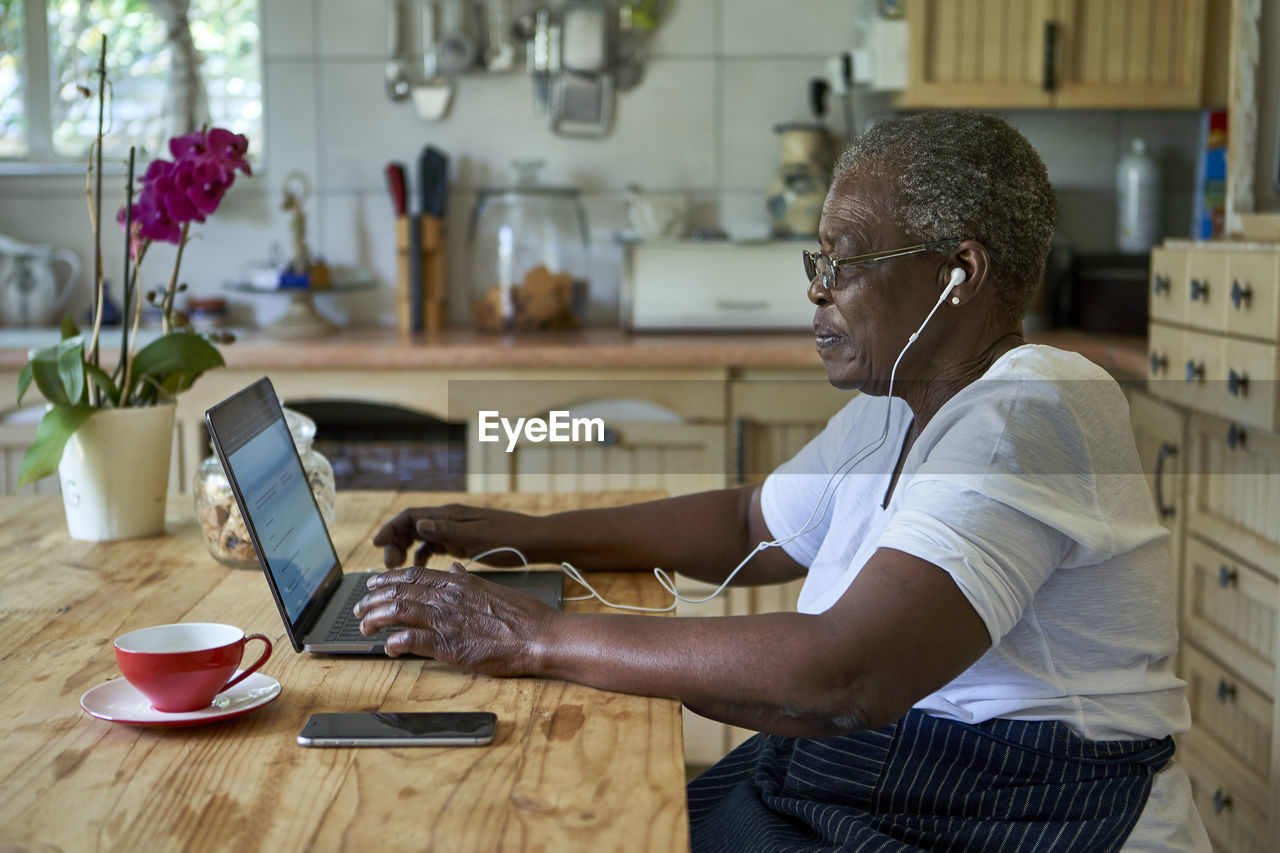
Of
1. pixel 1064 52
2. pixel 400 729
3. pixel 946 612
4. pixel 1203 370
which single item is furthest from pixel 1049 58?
pixel 400 729

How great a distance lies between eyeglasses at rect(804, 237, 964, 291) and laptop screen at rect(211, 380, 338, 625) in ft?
1.91

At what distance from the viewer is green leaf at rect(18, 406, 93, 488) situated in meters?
1.50

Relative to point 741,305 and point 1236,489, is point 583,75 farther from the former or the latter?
point 1236,489

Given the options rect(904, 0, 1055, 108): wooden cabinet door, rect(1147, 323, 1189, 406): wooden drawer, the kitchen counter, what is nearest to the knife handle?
the kitchen counter

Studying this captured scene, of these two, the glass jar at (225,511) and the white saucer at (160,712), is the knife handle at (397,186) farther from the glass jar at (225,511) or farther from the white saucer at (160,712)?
the white saucer at (160,712)

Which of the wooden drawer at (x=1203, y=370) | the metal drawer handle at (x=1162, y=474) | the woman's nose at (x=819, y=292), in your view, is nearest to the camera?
the woman's nose at (x=819, y=292)

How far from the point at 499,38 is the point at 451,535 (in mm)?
1983

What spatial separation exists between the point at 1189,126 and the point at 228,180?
2.58 meters

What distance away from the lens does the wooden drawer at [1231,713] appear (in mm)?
2018

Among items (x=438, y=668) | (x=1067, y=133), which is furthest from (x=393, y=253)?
(x=438, y=668)

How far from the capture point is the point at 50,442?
59.4 inches

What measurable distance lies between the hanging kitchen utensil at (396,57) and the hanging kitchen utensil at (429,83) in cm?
4

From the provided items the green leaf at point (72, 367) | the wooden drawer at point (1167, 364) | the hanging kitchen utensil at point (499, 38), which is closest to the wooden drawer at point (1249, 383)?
the wooden drawer at point (1167, 364)

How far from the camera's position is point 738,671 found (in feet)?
3.35
